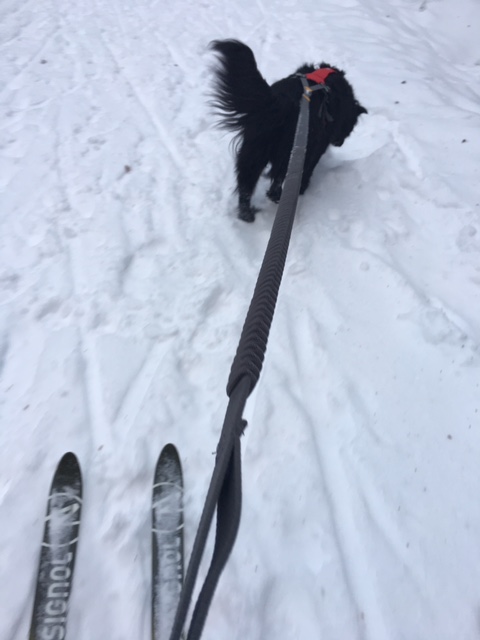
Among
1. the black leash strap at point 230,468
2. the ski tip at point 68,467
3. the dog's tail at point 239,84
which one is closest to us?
the black leash strap at point 230,468

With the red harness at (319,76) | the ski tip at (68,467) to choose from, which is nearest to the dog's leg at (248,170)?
the red harness at (319,76)

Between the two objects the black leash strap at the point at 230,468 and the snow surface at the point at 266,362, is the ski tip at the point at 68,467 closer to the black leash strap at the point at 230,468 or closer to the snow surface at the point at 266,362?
the snow surface at the point at 266,362

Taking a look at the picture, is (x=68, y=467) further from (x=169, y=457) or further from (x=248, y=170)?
(x=248, y=170)

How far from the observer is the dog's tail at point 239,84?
209 cm

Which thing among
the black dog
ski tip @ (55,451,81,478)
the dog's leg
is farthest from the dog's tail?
ski tip @ (55,451,81,478)

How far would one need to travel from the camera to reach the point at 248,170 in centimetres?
251

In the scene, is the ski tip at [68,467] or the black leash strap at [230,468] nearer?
the black leash strap at [230,468]

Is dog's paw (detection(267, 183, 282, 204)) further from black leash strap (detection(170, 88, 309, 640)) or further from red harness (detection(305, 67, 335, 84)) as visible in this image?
black leash strap (detection(170, 88, 309, 640))

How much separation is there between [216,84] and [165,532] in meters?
2.23

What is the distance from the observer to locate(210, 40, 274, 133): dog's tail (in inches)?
82.4

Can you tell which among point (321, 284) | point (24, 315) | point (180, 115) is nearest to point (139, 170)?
point (180, 115)

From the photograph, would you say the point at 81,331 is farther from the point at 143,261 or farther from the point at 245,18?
the point at 245,18

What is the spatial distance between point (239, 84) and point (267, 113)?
211 mm

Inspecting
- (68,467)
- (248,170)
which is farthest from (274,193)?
(68,467)
